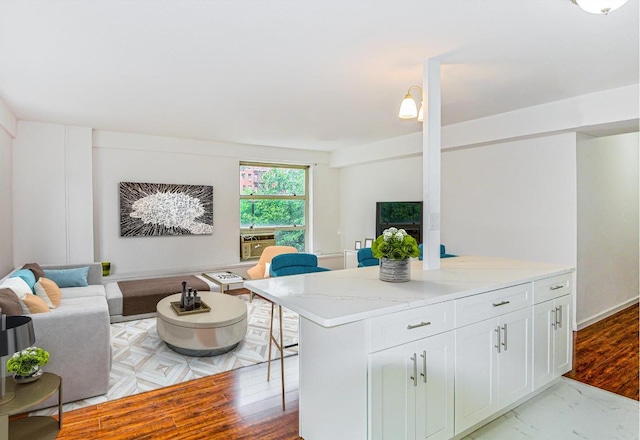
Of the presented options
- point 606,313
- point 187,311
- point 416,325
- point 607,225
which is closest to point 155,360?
point 187,311

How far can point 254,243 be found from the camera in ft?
22.5

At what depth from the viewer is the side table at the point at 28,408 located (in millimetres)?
1893

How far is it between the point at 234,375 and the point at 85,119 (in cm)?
384

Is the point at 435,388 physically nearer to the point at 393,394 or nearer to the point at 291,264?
the point at 393,394

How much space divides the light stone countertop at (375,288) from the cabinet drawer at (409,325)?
0.04 meters

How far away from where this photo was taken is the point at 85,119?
4.73 m

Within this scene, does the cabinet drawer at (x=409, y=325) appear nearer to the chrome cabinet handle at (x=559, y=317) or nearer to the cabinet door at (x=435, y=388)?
the cabinet door at (x=435, y=388)

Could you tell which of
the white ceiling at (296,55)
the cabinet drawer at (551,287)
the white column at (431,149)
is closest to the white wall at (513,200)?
the white ceiling at (296,55)

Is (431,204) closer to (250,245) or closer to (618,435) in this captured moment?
(618,435)

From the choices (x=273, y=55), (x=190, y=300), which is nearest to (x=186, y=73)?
(x=273, y=55)

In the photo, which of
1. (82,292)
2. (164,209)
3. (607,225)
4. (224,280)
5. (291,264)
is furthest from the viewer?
(164,209)

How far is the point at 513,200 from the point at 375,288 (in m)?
3.30

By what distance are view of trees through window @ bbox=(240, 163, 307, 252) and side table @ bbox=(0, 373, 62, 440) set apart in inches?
186

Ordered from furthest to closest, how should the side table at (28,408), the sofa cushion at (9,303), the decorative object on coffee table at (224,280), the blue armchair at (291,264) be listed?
the decorative object on coffee table at (224,280)
the blue armchair at (291,264)
the sofa cushion at (9,303)
the side table at (28,408)
